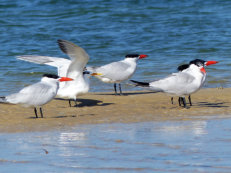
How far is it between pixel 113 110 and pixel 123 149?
2.54 m

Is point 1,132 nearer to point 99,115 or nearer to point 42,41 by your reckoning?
point 99,115

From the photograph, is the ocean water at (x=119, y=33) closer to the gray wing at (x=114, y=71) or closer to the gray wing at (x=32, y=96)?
the gray wing at (x=114, y=71)

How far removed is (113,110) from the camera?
6.89 metres

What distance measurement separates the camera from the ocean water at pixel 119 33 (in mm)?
10602

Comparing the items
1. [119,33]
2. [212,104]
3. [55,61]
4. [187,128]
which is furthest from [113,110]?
[119,33]

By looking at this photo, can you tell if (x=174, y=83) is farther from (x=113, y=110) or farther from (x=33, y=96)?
(x=33, y=96)

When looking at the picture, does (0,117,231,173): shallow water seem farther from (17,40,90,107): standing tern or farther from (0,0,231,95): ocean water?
(0,0,231,95): ocean water

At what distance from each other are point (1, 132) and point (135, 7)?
13321mm

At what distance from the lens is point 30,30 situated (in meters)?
15.3

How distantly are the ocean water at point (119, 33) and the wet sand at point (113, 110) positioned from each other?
116 centimetres

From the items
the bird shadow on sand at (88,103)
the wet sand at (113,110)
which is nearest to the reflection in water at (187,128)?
the wet sand at (113,110)

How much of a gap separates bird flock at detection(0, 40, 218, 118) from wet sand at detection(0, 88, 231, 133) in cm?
20

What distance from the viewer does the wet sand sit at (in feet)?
19.5

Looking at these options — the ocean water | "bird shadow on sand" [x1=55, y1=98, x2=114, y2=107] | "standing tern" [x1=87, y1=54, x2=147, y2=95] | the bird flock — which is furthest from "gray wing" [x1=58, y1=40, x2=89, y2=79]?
the ocean water
